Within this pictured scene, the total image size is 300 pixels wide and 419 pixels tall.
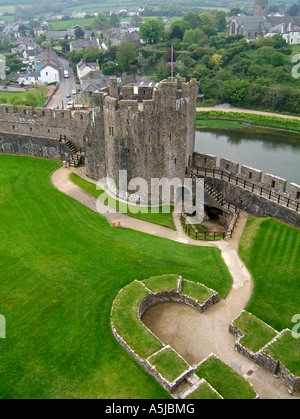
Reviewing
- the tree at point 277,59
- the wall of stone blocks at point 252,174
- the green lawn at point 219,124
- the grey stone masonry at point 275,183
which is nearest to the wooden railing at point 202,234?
the grey stone masonry at point 275,183

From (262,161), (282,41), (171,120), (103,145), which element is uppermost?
(282,41)

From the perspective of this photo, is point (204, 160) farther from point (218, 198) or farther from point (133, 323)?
point (133, 323)

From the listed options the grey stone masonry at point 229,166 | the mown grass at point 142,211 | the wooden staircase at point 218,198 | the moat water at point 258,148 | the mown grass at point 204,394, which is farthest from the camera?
the moat water at point 258,148

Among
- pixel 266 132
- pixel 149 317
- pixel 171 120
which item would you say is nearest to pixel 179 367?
pixel 149 317

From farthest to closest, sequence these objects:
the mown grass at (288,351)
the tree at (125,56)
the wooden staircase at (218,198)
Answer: the tree at (125,56) < the wooden staircase at (218,198) < the mown grass at (288,351)

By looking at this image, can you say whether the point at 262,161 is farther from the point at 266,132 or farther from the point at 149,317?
the point at 149,317

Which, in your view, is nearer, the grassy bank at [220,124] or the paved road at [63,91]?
the grassy bank at [220,124]

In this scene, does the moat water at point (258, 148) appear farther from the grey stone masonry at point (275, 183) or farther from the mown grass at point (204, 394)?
the mown grass at point (204, 394)

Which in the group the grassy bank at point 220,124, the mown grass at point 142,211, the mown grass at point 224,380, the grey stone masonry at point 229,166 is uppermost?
the grey stone masonry at point 229,166
